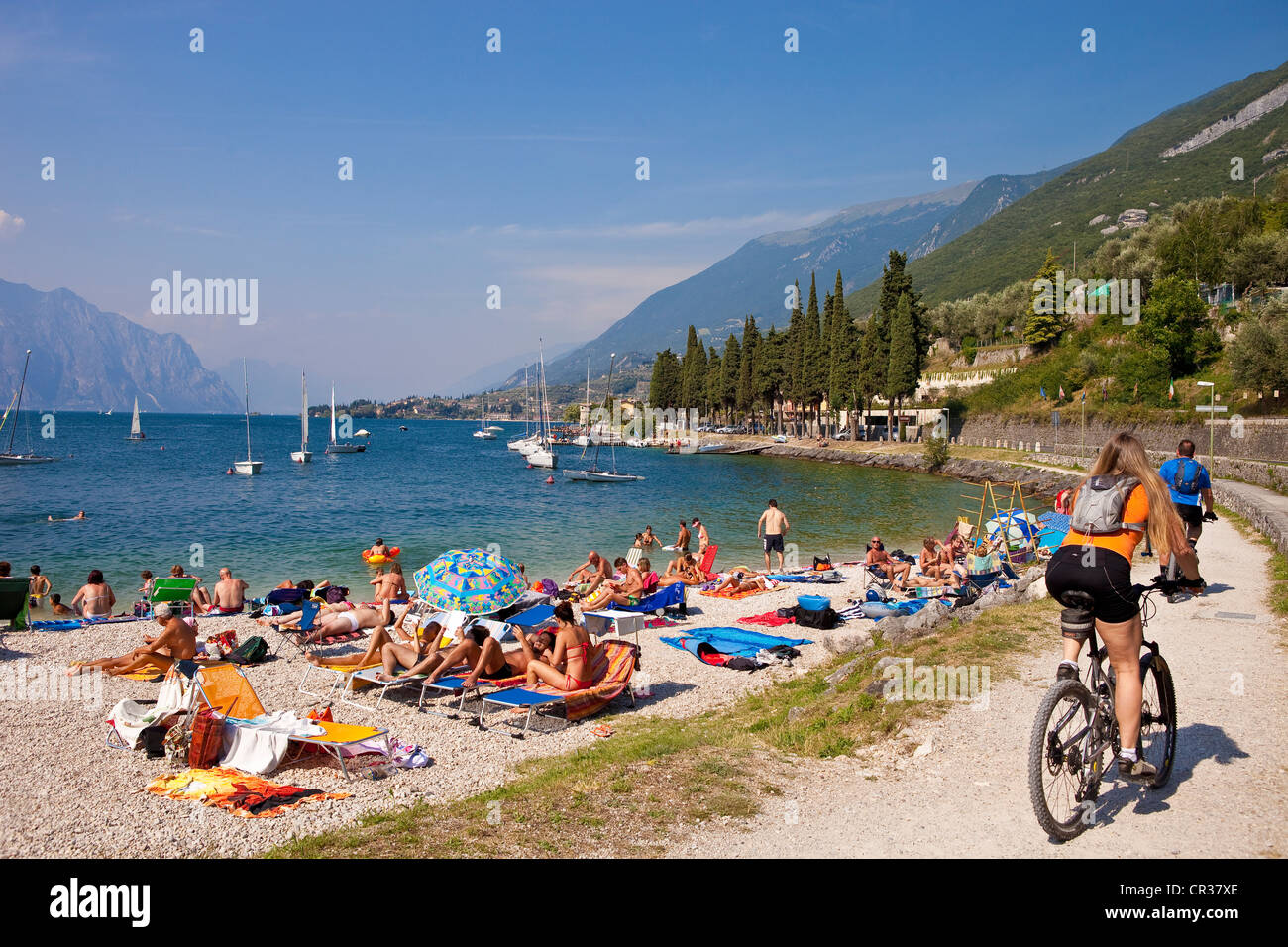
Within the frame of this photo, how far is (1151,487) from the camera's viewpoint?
4691mm

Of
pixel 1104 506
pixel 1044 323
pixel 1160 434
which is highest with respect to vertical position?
pixel 1044 323

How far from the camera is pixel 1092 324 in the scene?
69062 millimetres

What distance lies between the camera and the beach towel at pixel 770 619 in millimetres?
14672

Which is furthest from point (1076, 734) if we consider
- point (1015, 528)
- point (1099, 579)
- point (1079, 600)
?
point (1015, 528)

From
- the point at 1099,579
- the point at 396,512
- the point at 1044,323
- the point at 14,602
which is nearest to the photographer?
the point at 1099,579

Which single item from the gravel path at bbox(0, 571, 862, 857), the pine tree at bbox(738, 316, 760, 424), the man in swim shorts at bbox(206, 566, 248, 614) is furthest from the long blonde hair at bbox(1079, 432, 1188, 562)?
the pine tree at bbox(738, 316, 760, 424)

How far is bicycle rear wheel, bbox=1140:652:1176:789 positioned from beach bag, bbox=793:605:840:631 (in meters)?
8.82

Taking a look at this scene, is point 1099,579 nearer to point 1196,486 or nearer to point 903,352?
point 1196,486

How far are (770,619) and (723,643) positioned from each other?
2.53m

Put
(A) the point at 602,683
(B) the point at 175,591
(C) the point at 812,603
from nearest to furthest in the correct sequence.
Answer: (A) the point at 602,683 → (B) the point at 175,591 → (C) the point at 812,603

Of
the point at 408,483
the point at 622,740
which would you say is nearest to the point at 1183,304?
the point at 408,483

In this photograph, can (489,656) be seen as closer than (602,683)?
No

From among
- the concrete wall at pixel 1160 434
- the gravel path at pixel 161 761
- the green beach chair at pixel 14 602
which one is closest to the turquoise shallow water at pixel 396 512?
the green beach chair at pixel 14 602
